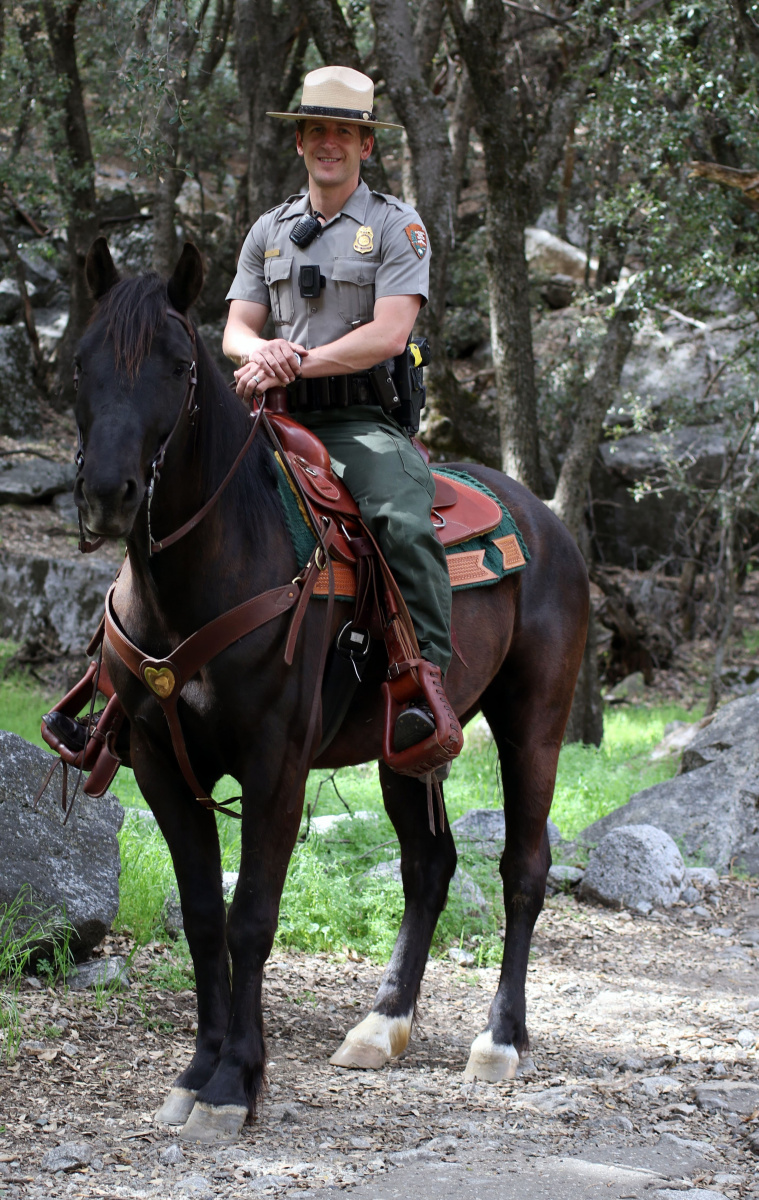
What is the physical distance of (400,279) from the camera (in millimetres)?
3963

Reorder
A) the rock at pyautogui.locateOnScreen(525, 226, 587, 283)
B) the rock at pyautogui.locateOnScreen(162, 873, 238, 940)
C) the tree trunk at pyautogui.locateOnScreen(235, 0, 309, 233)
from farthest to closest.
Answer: the rock at pyautogui.locateOnScreen(525, 226, 587, 283) → the tree trunk at pyautogui.locateOnScreen(235, 0, 309, 233) → the rock at pyautogui.locateOnScreen(162, 873, 238, 940)

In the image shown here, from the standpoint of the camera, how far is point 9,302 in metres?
20.4

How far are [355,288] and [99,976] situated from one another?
9.78ft

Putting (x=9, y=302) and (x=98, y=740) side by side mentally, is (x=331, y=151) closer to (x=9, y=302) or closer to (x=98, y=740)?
(x=98, y=740)

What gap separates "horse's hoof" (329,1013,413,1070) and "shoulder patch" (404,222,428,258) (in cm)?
294

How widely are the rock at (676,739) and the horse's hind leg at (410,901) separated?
6.46m

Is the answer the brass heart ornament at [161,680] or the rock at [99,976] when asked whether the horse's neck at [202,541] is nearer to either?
the brass heart ornament at [161,680]

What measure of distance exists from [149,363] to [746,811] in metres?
5.77

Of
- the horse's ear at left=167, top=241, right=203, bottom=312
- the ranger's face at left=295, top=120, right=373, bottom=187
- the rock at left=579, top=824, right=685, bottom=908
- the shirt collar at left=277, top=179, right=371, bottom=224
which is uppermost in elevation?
the ranger's face at left=295, top=120, right=373, bottom=187

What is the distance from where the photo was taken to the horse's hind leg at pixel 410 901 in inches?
169

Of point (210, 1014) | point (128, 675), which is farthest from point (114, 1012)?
point (128, 675)

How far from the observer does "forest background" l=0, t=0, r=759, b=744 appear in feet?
32.6

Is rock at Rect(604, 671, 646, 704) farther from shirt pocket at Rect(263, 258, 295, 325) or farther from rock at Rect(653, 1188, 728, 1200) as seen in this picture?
rock at Rect(653, 1188, 728, 1200)

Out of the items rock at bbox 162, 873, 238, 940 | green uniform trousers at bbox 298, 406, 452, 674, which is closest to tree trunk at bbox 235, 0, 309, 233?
green uniform trousers at bbox 298, 406, 452, 674
